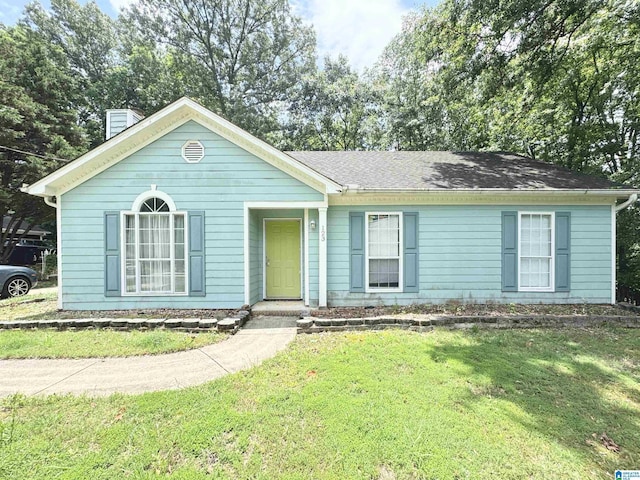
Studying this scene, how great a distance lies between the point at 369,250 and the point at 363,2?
10.9 meters

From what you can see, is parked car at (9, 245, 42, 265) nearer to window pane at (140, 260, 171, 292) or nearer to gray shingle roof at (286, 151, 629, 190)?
window pane at (140, 260, 171, 292)

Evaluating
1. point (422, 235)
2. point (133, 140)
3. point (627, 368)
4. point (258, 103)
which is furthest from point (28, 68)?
point (627, 368)

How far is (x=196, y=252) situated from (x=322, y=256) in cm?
294

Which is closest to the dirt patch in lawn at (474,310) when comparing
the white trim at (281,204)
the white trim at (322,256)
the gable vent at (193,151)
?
the white trim at (322,256)

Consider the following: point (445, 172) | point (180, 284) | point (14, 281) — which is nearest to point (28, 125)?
point (14, 281)

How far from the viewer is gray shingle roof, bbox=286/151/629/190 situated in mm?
7559

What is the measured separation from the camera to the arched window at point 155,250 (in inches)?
276

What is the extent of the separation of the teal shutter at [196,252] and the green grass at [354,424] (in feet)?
11.6

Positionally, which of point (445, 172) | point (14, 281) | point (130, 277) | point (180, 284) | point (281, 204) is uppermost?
point (445, 172)

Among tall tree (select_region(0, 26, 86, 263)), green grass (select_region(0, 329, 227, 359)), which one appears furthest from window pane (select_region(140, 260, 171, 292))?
tall tree (select_region(0, 26, 86, 263))

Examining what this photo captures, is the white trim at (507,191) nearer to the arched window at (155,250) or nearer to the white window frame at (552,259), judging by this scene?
the white window frame at (552,259)

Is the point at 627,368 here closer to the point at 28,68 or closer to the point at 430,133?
the point at 430,133

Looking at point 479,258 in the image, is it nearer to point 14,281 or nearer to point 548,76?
point 548,76

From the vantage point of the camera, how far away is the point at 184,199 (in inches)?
275
